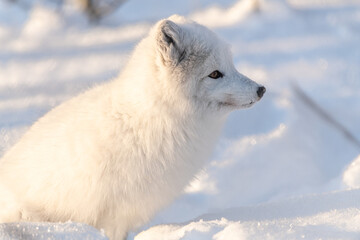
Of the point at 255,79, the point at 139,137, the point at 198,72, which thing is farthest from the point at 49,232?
the point at 255,79

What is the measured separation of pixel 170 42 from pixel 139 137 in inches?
16.7

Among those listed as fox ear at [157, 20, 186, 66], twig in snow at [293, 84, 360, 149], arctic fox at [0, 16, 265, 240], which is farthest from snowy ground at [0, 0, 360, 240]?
fox ear at [157, 20, 186, 66]

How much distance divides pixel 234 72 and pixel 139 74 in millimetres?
419

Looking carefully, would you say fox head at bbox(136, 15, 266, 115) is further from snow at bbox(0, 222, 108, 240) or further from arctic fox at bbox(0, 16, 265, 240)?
snow at bbox(0, 222, 108, 240)

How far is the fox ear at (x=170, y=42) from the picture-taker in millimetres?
2205

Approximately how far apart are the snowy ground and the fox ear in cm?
73

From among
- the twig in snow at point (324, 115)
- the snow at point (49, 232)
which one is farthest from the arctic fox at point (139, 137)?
the twig in snow at point (324, 115)

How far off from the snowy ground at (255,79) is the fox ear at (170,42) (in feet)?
2.39

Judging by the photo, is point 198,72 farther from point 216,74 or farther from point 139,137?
point 139,137

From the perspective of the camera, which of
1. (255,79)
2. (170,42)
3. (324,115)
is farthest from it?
(255,79)

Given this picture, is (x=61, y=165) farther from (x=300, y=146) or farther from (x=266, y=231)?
(x=300, y=146)

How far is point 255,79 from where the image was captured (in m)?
4.23

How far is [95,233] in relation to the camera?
6.37ft

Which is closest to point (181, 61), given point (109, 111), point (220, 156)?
point (109, 111)
